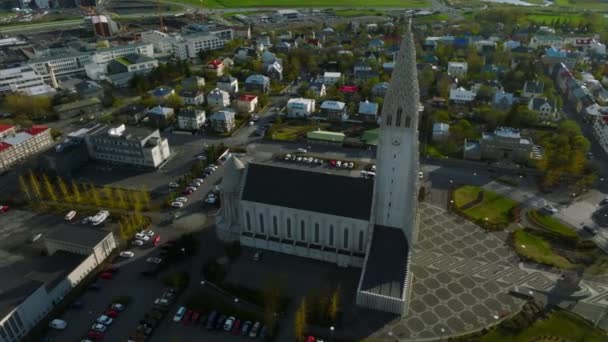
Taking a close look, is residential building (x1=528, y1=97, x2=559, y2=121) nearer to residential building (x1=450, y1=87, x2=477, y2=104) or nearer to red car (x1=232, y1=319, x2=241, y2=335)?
residential building (x1=450, y1=87, x2=477, y2=104)

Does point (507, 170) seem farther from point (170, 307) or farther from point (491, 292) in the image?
point (170, 307)

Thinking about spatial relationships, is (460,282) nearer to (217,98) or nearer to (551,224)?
(551,224)

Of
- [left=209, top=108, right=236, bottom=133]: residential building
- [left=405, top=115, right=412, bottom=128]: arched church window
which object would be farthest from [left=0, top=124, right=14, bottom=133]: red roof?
[left=405, top=115, right=412, bottom=128]: arched church window

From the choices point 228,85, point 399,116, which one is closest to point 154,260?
point 399,116

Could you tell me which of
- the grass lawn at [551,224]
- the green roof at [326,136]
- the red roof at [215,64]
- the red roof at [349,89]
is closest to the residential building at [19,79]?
the red roof at [215,64]

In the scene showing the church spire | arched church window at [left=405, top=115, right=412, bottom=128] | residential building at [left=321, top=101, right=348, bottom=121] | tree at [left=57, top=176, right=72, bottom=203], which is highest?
the church spire
